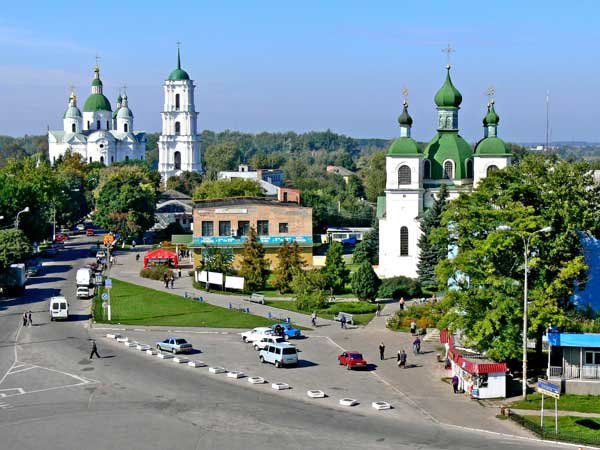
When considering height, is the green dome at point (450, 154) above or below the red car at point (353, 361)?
above

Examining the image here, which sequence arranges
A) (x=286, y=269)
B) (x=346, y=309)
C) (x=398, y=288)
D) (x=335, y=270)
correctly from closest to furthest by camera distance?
(x=346, y=309) < (x=398, y=288) < (x=286, y=269) < (x=335, y=270)

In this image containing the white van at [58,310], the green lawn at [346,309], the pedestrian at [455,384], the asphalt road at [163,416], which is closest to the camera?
the asphalt road at [163,416]

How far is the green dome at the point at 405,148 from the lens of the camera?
77.0 metres

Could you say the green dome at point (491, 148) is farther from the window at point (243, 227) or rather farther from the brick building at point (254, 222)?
the window at point (243, 227)

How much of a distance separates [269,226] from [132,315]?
23494 mm

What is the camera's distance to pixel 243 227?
82.4 metres

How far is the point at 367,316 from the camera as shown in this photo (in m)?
61.6

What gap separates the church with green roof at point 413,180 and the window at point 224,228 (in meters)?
12.8

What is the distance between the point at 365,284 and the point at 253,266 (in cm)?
1000

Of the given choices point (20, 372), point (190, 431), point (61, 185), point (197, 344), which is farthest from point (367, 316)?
point (61, 185)

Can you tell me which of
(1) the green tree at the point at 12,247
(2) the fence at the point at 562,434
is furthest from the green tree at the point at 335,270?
(2) the fence at the point at 562,434

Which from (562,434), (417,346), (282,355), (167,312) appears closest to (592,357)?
(562,434)

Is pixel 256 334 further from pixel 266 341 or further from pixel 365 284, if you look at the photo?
pixel 365 284

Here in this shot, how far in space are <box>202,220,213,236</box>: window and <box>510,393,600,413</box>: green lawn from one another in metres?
45.6
